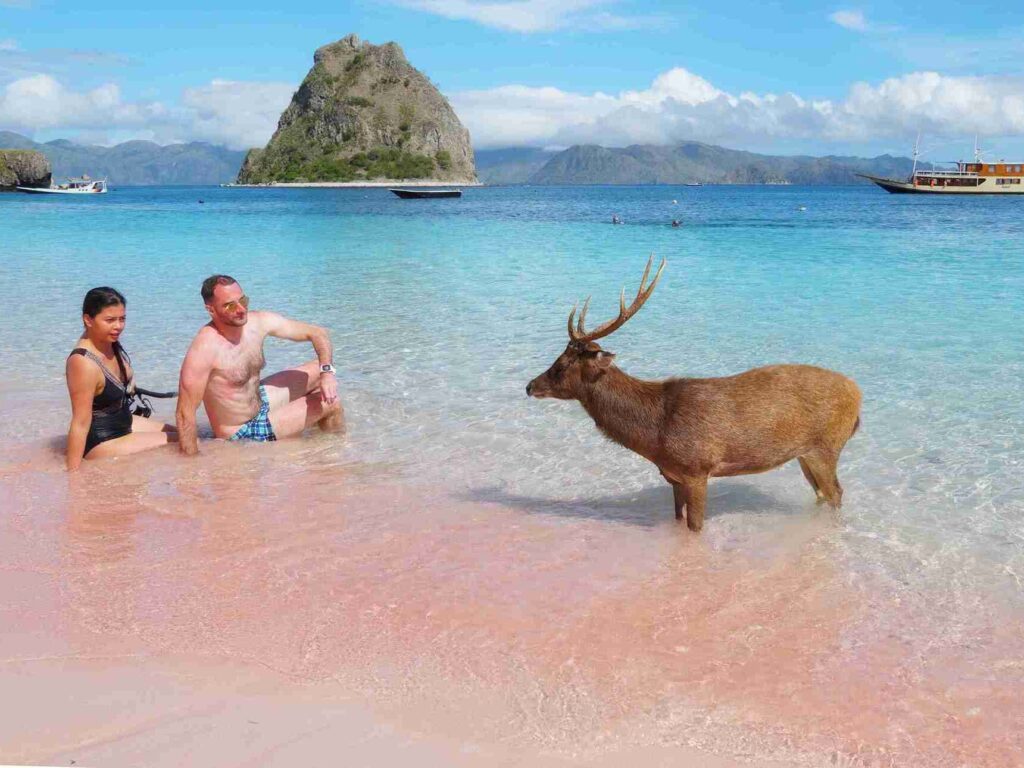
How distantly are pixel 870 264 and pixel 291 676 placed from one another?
83.3 ft

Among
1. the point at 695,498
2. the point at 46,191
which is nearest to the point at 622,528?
the point at 695,498

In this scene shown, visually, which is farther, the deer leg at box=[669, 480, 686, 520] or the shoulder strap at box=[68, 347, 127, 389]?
the shoulder strap at box=[68, 347, 127, 389]

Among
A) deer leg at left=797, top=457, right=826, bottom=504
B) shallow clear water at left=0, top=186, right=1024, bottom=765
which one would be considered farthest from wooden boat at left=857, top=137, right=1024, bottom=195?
deer leg at left=797, top=457, right=826, bottom=504

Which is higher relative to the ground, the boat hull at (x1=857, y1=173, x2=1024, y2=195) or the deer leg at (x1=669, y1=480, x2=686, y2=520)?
the boat hull at (x1=857, y1=173, x2=1024, y2=195)

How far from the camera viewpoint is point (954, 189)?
107438mm

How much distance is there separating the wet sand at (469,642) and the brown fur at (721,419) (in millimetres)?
481

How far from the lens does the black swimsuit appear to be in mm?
8234

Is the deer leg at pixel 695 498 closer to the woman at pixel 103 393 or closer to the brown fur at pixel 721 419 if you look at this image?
the brown fur at pixel 721 419

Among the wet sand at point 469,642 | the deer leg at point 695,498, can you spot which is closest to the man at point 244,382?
the wet sand at point 469,642

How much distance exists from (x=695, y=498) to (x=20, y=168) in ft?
472

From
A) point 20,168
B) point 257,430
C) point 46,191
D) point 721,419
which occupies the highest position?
point 20,168

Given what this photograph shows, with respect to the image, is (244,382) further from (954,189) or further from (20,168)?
(20,168)

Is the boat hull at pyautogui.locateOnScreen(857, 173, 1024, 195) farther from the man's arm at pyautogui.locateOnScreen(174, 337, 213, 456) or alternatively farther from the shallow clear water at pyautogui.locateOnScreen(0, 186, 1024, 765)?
the man's arm at pyautogui.locateOnScreen(174, 337, 213, 456)

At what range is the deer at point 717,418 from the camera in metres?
6.23
